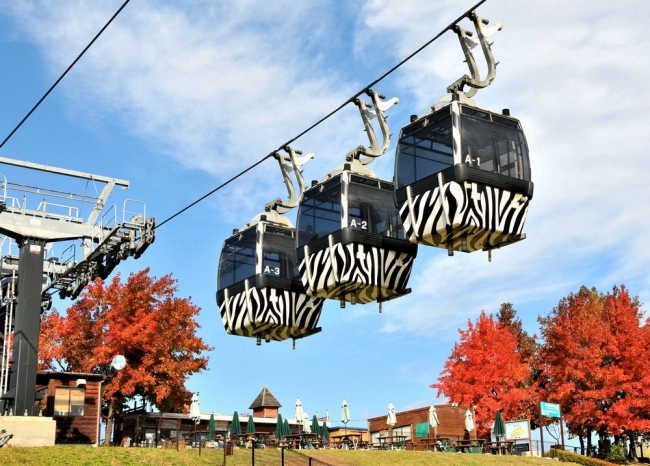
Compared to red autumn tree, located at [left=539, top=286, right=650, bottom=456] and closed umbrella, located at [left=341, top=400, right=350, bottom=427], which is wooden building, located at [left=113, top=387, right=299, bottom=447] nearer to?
closed umbrella, located at [left=341, top=400, right=350, bottom=427]

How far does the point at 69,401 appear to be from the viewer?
124 feet

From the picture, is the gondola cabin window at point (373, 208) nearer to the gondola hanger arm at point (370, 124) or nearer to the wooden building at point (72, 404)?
the gondola hanger arm at point (370, 124)

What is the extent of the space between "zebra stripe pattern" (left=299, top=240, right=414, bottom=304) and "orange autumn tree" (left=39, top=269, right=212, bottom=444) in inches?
1172

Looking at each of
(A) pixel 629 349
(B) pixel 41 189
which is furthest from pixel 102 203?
(A) pixel 629 349

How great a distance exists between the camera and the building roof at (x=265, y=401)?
5994 cm

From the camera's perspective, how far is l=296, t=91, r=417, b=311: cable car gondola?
59.2ft

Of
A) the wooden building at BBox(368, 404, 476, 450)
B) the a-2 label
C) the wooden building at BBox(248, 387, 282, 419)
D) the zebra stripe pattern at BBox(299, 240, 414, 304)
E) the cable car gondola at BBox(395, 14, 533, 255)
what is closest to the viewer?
the cable car gondola at BBox(395, 14, 533, 255)

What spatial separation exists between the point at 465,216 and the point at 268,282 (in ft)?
19.8

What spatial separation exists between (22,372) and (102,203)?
733cm

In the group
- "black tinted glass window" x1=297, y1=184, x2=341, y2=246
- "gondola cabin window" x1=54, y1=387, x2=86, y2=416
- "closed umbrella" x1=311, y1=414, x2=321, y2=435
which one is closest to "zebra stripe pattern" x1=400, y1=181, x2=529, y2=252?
"black tinted glass window" x1=297, y1=184, x2=341, y2=246

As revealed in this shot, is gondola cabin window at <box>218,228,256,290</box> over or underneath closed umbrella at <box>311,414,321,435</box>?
over

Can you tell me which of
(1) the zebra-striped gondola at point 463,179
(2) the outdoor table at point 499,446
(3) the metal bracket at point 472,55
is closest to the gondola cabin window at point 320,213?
(1) the zebra-striped gondola at point 463,179

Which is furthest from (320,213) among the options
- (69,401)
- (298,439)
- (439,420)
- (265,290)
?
(439,420)

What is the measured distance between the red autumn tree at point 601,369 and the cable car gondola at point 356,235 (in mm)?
38614
